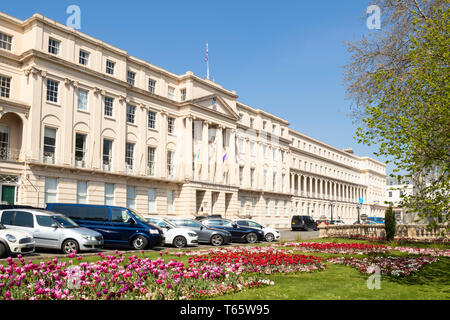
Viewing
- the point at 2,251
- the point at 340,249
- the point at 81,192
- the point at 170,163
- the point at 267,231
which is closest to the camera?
the point at 2,251

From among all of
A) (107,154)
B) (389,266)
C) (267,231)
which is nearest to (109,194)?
(107,154)

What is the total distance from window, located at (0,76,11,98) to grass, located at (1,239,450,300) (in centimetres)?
2832

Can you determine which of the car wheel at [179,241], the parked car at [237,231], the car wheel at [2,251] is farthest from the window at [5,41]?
the car wheel at [2,251]

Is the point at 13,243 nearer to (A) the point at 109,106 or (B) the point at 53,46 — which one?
→ (B) the point at 53,46

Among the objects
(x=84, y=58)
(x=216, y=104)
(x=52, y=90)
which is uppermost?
(x=84, y=58)

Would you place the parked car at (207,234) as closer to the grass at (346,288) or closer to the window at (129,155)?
the grass at (346,288)

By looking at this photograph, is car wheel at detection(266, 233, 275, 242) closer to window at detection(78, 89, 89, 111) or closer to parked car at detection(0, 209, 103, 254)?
parked car at detection(0, 209, 103, 254)

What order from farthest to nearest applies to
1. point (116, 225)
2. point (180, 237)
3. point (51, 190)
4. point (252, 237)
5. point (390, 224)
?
point (51, 190) < point (252, 237) < point (390, 224) < point (180, 237) < point (116, 225)

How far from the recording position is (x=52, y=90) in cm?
3288

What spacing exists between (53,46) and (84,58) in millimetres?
3034

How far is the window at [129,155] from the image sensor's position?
3947cm

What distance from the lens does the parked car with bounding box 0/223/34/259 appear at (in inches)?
537
